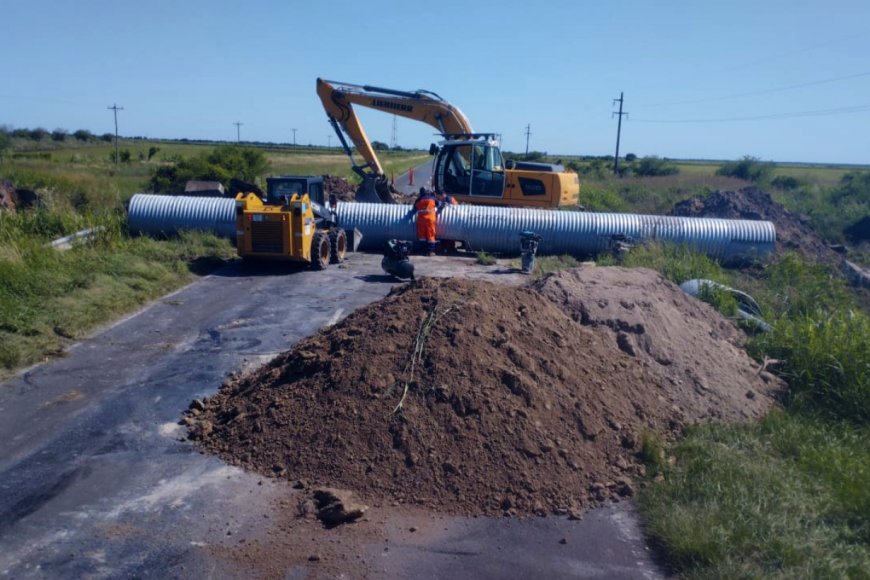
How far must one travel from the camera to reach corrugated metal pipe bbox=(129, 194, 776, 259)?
60.7 feet

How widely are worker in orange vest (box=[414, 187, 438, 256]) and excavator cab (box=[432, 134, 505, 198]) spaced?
2.99 meters

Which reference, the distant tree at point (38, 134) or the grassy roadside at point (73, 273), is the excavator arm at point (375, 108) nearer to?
the grassy roadside at point (73, 273)

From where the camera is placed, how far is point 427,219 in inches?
723

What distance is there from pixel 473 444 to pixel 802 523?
2.63 metres

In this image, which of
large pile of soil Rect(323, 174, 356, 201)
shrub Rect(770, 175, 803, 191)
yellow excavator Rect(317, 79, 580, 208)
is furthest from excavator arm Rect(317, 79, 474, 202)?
shrub Rect(770, 175, 803, 191)

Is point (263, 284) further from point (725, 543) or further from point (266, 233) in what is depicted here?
point (725, 543)

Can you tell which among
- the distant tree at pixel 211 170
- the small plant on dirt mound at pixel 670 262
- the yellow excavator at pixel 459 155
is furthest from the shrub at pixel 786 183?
the small plant on dirt mound at pixel 670 262

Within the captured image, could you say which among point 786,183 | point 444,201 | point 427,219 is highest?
point 786,183

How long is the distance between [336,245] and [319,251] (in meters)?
1.16

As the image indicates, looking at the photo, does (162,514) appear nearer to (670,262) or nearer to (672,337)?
(672,337)

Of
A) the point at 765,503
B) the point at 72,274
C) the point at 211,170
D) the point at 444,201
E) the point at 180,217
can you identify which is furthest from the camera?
the point at 211,170

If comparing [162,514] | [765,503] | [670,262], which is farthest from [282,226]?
[765,503]

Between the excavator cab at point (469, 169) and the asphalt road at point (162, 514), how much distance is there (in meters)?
12.7

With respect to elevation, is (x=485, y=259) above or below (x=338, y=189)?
below
